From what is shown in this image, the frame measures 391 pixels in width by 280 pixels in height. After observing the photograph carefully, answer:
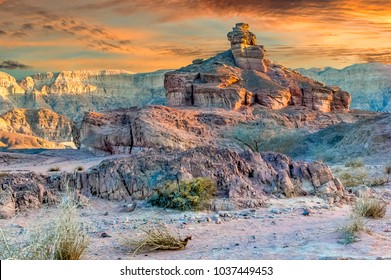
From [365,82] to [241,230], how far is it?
15654 centimetres

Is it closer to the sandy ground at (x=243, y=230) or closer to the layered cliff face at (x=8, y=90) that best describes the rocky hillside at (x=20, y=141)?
the layered cliff face at (x=8, y=90)

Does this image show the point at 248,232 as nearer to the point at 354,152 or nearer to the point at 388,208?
the point at 388,208

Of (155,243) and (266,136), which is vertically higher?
(155,243)

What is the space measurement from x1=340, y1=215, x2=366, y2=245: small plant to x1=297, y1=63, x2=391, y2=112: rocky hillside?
135 meters

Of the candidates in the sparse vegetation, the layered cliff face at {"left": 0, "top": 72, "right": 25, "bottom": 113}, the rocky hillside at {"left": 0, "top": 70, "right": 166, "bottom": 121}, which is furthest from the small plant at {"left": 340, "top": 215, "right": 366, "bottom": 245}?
the layered cliff face at {"left": 0, "top": 72, "right": 25, "bottom": 113}


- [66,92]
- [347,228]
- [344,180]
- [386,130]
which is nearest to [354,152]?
[386,130]

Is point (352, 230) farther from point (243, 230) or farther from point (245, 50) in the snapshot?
point (245, 50)

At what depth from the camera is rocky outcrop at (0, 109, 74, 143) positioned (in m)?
104

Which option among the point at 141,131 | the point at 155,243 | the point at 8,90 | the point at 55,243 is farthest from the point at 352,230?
the point at 8,90

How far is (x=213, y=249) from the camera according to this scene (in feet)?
24.2

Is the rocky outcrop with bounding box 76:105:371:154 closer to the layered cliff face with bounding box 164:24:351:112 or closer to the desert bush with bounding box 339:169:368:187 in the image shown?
the layered cliff face with bounding box 164:24:351:112

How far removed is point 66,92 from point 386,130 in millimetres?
134236

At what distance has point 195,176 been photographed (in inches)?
492

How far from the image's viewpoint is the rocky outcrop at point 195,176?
11.9 metres
